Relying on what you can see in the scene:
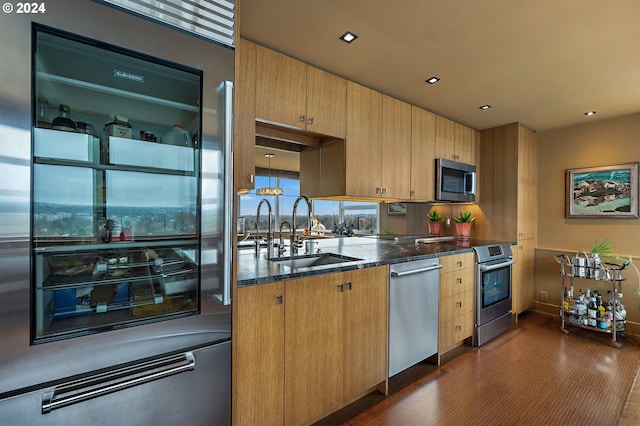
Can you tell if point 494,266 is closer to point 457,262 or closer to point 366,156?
point 457,262

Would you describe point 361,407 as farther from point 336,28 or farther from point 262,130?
point 336,28

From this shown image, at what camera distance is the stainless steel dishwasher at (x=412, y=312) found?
6.78ft

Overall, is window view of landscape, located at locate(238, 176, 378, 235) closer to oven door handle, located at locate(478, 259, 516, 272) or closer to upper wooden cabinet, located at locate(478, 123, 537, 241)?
oven door handle, located at locate(478, 259, 516, 272)

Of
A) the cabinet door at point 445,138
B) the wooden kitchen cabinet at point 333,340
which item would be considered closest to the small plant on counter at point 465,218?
the cabinet door at point 445,138

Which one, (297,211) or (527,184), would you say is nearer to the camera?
(297,211)

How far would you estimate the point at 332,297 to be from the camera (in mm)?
1719

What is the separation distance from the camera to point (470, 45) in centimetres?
185

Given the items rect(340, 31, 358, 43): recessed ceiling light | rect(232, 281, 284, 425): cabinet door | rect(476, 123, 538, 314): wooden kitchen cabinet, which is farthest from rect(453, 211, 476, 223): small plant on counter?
rect(232, 281, 284, 425): cabinet door

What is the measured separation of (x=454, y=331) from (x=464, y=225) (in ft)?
5.07

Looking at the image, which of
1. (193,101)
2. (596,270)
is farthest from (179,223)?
(596,270)

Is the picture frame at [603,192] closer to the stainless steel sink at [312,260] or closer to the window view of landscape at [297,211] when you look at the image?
the window view of landscape at [297,211]

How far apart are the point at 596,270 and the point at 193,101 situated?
3.97 meters

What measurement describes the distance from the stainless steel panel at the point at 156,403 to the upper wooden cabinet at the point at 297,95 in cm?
145

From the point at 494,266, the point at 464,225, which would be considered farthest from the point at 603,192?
the point at 494,266
